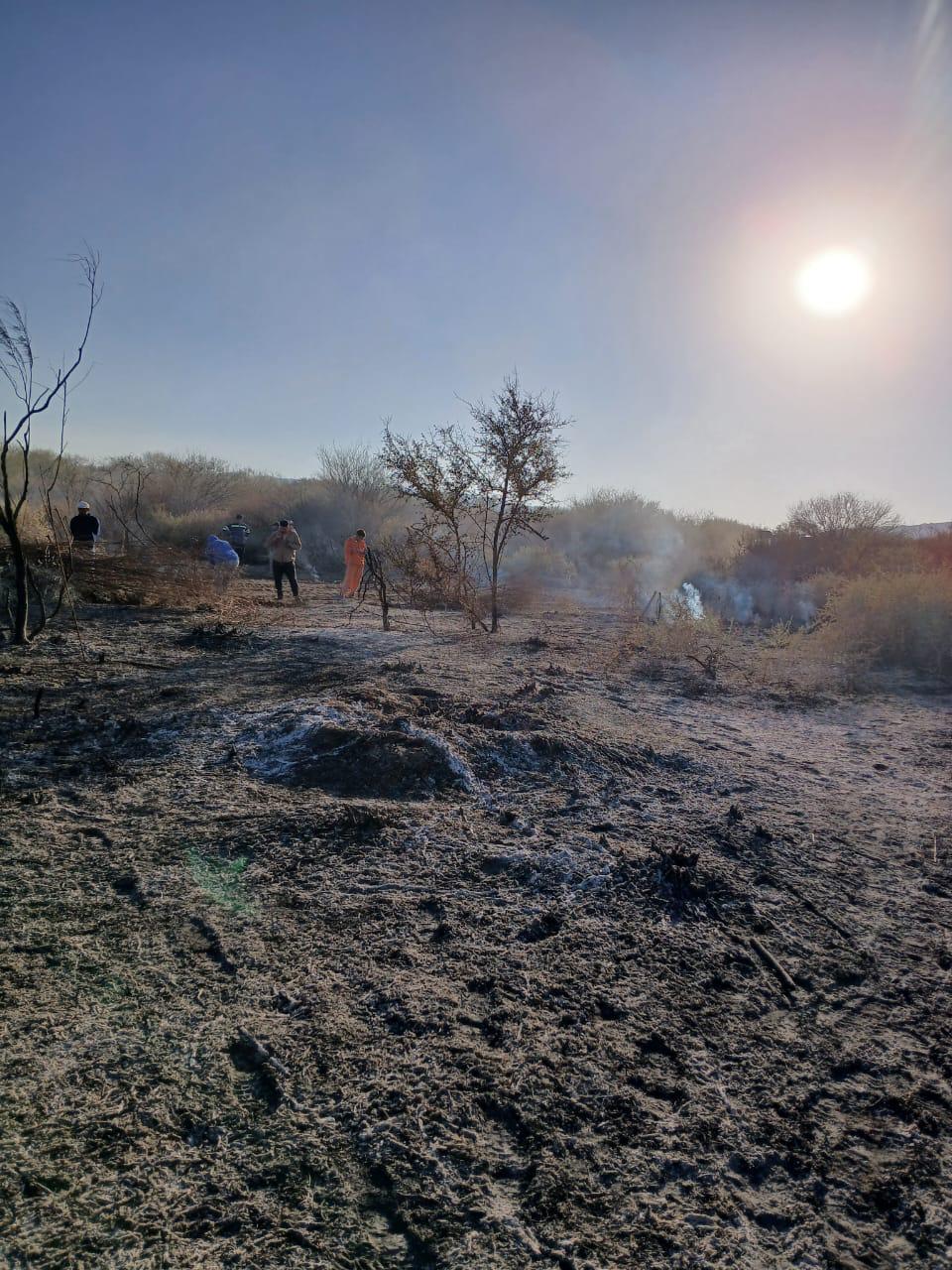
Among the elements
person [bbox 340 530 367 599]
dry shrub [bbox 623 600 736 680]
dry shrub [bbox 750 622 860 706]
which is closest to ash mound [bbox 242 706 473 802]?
dry shrub [bbox 623 600 736 680]

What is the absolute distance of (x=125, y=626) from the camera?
8.49 meters

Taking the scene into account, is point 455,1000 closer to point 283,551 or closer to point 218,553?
point 283,551

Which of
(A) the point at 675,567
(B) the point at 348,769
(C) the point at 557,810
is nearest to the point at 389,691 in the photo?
(B) the point at 348,769

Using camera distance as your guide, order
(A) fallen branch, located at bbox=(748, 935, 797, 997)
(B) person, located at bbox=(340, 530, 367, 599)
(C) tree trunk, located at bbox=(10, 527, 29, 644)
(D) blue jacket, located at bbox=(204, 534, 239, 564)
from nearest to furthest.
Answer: (A) fallen branch, located at bbox=(748, 935, 797, 997) < (C) tree trunk, located at bbox=(10, 527, 29, 644) < (B) person, located at bbox=(340, 530, 367, 599) < (D) blue jacket, located at bbox=(204, 534, 239, 564)

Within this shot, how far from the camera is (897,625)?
10.2 metres

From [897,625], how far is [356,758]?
912 centimetres

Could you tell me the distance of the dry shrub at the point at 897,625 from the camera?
9578mm

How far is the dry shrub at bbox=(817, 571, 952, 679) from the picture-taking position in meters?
9.58

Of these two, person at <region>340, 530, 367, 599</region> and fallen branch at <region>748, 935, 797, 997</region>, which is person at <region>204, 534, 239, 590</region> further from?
fallen branch at <region>748, 935, 797, 997</region>

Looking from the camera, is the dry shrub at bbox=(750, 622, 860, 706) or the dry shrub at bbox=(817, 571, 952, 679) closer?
the dry shrub at bbox=(750, 622, 860, 706)

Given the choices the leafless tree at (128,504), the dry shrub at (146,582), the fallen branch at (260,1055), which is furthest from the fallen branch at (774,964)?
the dry shrub at (146,582)

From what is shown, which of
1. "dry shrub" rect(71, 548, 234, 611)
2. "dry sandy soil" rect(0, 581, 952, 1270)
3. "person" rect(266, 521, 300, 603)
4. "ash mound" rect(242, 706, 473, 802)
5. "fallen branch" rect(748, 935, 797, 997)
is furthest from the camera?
"person" rect(266, 521, 300, 603)

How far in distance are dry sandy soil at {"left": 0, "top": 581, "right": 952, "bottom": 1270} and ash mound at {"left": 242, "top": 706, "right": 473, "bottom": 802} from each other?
0.08ft

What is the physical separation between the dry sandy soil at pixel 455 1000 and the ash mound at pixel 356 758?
0.9 inches
